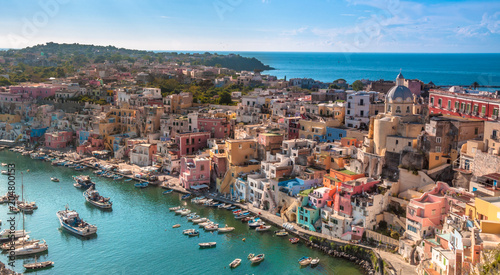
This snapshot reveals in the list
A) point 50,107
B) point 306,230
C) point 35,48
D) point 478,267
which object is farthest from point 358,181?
point 35,48

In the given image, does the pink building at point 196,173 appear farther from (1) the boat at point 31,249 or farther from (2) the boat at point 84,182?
(1) the boat at point 31,249

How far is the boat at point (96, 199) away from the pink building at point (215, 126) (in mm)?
9241

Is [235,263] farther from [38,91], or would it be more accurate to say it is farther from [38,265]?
[38,91]

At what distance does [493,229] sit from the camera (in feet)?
47.9

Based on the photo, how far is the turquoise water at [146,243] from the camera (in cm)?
1839

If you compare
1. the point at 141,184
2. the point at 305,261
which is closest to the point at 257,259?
the point at 305,261

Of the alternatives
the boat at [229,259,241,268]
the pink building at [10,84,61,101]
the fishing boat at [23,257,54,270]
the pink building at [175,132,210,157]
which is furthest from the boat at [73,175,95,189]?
the pink building at [10,84,61,101]

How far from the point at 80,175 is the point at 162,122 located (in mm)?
7035

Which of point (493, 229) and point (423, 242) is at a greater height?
point (493, 229)

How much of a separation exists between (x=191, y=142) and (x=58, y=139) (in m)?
13.4

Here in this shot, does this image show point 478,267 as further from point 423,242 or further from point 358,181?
point 358,181

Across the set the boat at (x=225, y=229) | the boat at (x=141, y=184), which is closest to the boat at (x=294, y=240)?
the boat at (x=225, y=229)

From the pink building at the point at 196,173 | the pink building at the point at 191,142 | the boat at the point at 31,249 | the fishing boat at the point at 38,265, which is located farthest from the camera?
the pink building at the point at 191,142

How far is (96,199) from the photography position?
83.3 ft
